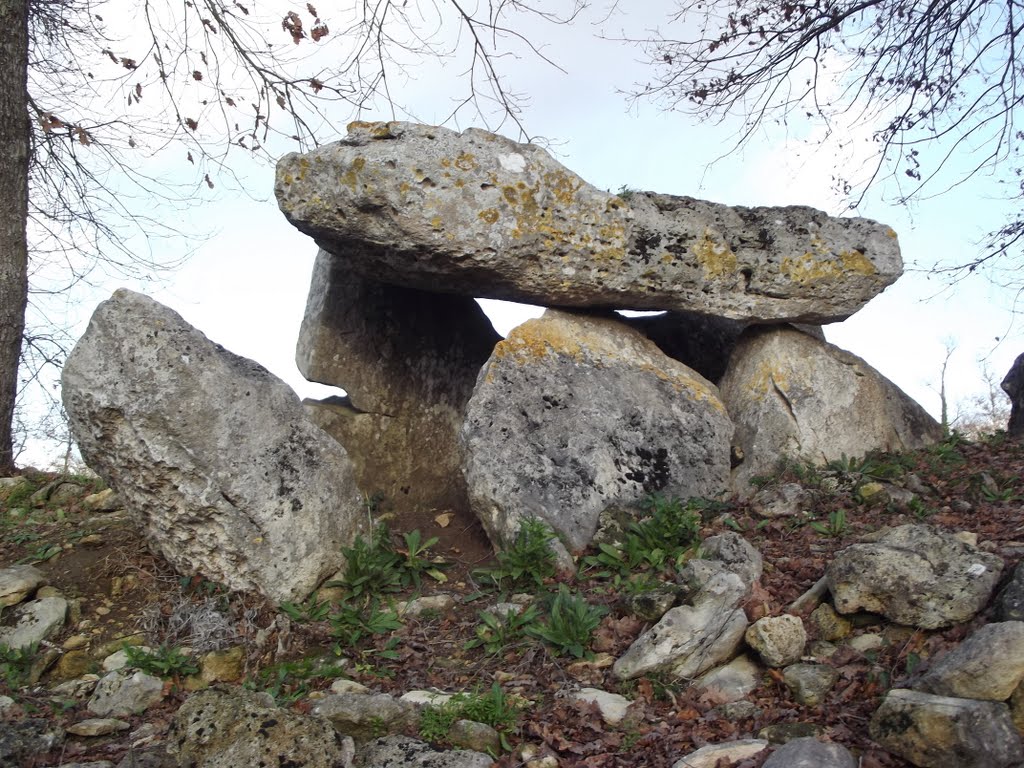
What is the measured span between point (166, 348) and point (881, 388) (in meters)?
6.59

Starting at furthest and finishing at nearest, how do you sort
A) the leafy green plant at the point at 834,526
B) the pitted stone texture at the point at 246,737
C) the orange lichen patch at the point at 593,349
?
1. the orange lichen patch at the point at 593,349
2. the leafy green plant at the point at 834,526
3. the pitted stone texture at the point at 246,737

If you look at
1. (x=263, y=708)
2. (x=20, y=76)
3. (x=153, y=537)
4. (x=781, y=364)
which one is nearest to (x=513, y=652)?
(x=263, y=708)

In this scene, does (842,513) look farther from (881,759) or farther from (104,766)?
(104,766)

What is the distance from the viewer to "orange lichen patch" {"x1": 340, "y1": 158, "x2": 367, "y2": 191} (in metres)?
7.54

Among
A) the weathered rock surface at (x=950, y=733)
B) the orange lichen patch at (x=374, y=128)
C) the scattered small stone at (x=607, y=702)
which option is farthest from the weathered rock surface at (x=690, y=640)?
the orange lichen patch at (x=374, y=128)

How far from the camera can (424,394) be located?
9.40m

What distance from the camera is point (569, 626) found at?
598 cm

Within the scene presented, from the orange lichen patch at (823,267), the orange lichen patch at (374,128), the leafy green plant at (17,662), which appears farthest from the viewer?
the orange lichen patch at (823,267)

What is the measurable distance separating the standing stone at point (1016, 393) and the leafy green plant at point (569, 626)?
558 centimetres

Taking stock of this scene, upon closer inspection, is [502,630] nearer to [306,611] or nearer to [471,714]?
[471,714]

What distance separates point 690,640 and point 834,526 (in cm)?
191

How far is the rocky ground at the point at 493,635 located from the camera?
16.5 ft

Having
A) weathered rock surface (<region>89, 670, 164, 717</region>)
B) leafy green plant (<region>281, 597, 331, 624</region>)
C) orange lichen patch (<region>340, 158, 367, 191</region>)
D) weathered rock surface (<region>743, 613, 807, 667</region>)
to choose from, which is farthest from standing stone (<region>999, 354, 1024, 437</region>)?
weathered rock surface (<region>89, 670, 164, 717</region>)

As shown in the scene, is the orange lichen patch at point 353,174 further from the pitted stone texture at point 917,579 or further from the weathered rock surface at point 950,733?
the weathered rock surface at point 950,733
